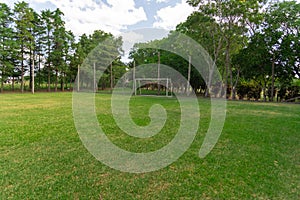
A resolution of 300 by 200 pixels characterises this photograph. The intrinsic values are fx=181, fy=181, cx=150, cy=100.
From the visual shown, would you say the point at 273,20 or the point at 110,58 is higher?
the point at 273,20

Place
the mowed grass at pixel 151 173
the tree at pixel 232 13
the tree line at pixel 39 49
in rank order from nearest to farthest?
the mowed grass at pixel 151 173, the tree at pixel 232 13, the tree line at pixel 39 49

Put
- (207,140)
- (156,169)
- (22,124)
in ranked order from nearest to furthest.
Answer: (156,169), (207,140), (22,124)

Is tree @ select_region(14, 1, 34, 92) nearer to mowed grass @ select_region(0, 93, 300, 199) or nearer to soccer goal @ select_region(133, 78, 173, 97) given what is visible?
soccer goal @ select_region(133, 78, 173, 97)

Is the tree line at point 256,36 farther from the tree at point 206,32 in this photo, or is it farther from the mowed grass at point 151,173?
the mowed grass at point 151,173

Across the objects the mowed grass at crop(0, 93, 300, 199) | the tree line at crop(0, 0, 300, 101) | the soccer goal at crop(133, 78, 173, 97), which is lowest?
the mowed grass at crop(0, 93, 300, 199)

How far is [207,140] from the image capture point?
3682 millimetres

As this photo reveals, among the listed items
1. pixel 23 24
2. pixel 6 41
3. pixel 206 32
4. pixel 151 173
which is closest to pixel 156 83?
pixel 206 32

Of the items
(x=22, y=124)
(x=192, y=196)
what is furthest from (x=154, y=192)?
(x=22, y=124)

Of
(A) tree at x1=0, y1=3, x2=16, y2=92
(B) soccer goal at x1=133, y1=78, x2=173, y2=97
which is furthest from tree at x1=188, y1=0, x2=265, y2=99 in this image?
(A) tree at x1=0, y1=3, x2=16, y2=92

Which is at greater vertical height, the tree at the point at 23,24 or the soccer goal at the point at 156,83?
the tree at the point at 23,24

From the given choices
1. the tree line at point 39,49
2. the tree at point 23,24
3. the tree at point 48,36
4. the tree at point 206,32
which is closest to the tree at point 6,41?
the tree line at point 39,49

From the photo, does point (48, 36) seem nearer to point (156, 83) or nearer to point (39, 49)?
point (39, 49)

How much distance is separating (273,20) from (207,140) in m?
16.3

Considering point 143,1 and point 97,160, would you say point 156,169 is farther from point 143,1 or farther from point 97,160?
point 143,1
